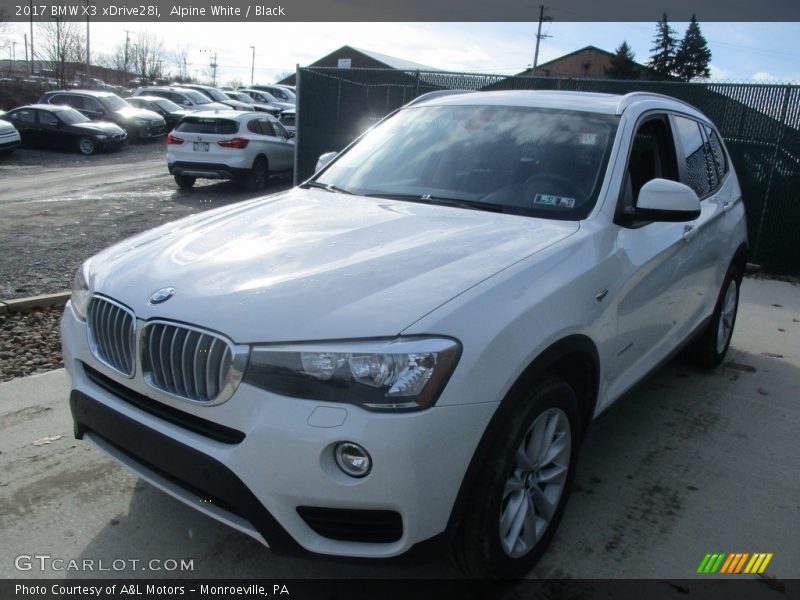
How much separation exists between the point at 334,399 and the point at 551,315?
0.90 m

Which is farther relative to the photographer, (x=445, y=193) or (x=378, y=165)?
(x=378, y=165)

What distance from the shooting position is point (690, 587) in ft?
9.37

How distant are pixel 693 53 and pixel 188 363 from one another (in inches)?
2859

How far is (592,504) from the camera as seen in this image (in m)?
3.41

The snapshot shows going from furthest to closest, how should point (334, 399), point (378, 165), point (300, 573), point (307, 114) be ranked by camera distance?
1. point (307, 114)
2. point (378, 165)
3. point (300, 573)
4. point (334, 399)

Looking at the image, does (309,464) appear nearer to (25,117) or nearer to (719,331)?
(719,331)

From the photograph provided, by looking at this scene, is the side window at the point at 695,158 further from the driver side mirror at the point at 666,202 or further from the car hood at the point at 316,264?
the car hood at the point at 316,264

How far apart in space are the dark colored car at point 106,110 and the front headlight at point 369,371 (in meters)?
23.1

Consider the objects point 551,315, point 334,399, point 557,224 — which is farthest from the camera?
point 557,224

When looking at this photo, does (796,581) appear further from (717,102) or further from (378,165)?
(717,102)

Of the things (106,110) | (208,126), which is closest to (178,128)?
(208,126)

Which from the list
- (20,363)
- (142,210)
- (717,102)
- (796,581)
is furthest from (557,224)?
(142,210)

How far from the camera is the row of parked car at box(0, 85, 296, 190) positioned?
45.9 feet

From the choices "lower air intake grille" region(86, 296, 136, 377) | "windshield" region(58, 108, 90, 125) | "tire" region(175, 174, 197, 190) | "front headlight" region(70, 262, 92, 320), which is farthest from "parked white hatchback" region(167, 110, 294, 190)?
"lower air intake grille" region(86, 296, 136, 377)
